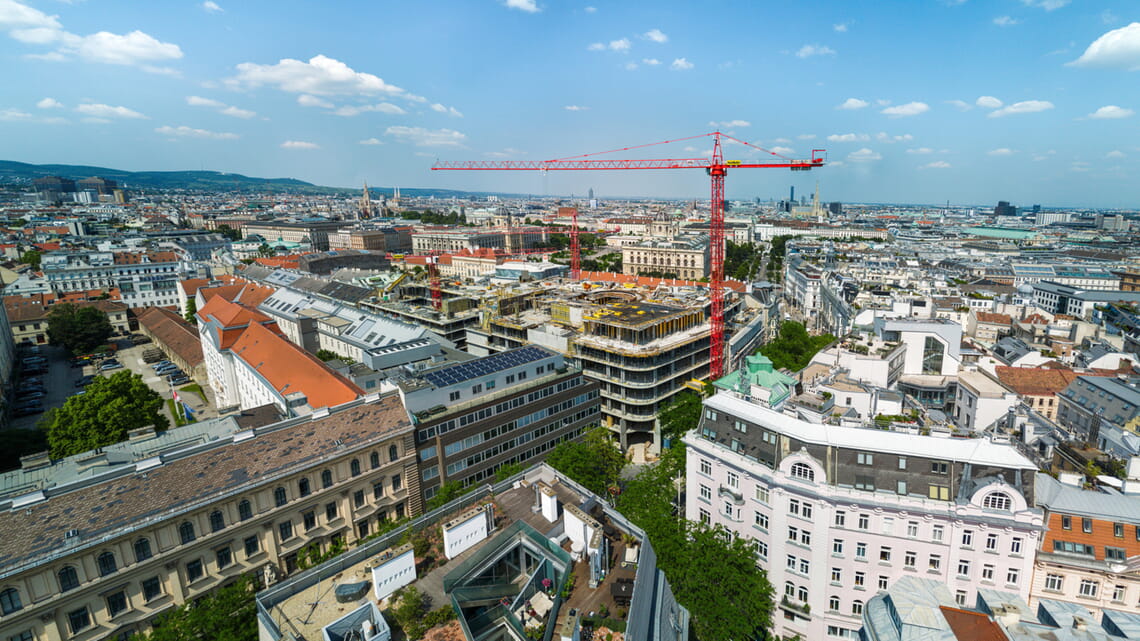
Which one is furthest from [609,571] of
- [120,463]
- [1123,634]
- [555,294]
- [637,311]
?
[555,294]

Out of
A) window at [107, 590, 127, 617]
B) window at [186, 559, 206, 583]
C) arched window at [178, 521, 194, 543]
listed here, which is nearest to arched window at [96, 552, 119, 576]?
window at [107, 590, 127, 617]

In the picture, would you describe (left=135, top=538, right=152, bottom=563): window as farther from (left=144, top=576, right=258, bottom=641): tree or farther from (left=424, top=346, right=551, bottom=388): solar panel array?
(left=424, top=346, right=551, bottom=388): solar panel array

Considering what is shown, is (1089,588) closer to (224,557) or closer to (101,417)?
(224,557)

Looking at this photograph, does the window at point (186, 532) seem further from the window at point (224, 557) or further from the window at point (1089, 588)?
the window at point (1089, 588)

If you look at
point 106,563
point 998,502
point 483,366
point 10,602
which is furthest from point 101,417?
point 998,502

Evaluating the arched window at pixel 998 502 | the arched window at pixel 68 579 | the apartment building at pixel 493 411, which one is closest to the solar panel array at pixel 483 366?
the apartment building at pixel 493 411

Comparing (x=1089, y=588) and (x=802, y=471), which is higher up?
(x=802, y=471)
